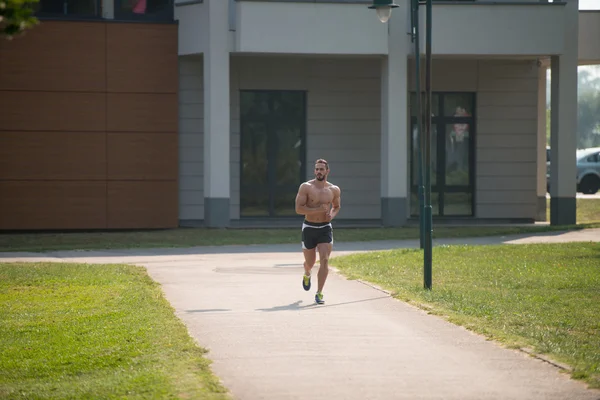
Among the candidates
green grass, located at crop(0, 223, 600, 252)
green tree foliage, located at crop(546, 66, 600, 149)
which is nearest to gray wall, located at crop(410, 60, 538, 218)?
green grass, located at crop(0, 223, 600, 252)

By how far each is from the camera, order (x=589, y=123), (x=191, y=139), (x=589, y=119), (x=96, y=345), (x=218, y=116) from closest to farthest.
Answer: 1. (x=96, y=345)
2. (x=218, y=116)
3. (x=191, y=139)
4. (x=589, y=123)
5. (x=589, y=119)

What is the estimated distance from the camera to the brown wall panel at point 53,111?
1075 inches

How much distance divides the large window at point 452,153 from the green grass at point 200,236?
2.70 metres

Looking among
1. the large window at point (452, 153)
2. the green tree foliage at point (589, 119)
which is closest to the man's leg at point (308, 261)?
the large window at point (452, 153)

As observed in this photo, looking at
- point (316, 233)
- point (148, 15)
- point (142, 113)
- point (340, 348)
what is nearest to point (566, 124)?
point (142, 113)

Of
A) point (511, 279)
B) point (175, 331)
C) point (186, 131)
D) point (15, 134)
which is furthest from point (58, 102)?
point (175, 331)

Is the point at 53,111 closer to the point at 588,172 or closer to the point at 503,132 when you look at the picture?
the point at 503,132

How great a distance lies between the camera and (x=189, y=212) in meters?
29.4

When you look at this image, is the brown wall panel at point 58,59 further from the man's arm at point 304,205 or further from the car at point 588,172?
the car at point 588,172

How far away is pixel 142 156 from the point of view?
28078mm

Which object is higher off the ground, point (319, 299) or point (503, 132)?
point (503, 132)

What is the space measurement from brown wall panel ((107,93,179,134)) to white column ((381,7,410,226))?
18.3 feet

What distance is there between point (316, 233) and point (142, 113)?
15.1m

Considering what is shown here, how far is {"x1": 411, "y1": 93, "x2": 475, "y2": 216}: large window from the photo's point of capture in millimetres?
30852
